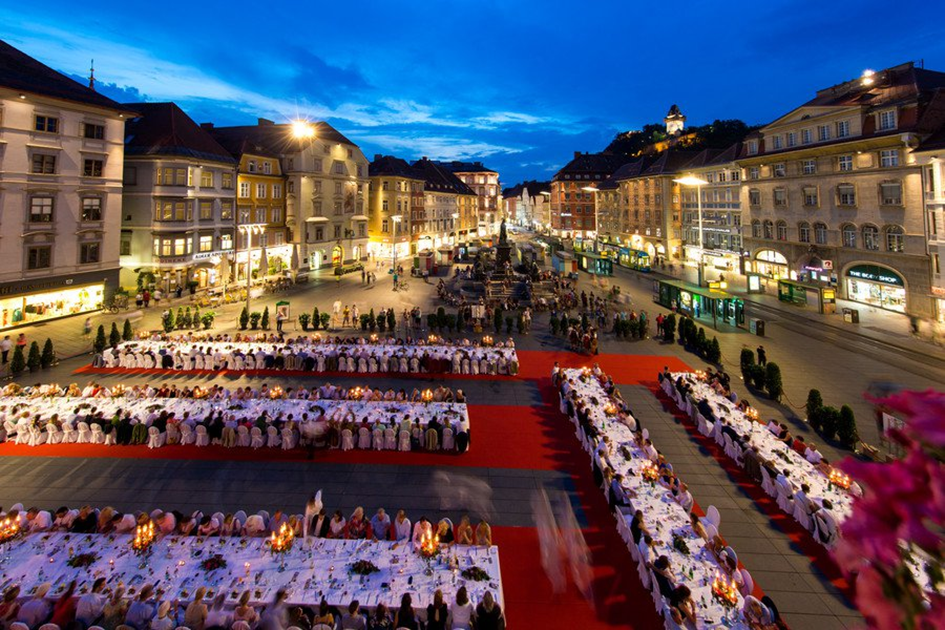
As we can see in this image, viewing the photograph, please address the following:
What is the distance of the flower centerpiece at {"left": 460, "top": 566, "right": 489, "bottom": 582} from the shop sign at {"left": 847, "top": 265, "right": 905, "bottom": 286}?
39.7 meters

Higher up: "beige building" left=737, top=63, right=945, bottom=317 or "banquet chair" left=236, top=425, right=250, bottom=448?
"beige building" left=737, top=63, right=945, bottom=317

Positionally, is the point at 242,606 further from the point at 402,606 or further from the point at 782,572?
the point at 782,572

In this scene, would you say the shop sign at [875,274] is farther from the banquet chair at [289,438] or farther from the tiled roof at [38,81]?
the tiled roof at [38,81]

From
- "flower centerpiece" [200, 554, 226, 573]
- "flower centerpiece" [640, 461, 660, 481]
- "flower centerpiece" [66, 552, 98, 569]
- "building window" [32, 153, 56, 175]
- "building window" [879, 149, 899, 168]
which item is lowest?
"flower centerpiece" [200, 554, 226, 573]

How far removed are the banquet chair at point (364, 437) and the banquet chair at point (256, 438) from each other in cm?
331

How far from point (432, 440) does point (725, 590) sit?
9.54 metres

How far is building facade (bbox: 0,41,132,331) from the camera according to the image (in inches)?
1195

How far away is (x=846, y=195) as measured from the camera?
38.3m

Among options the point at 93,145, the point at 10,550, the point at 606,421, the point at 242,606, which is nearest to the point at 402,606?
the point at 242,606

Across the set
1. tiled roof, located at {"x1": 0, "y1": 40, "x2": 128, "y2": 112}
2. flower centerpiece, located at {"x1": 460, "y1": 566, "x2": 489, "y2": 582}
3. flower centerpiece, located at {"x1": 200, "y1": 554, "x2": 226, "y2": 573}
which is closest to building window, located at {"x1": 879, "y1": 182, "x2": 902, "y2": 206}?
flower centerpiece, located at {"x1": 460, "y1": 566, "x2": 489, "y2": 582}

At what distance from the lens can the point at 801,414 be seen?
1925 cm

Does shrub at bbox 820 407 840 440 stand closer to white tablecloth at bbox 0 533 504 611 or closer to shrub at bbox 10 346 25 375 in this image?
white tablecloth at bbox 0 533 504 611

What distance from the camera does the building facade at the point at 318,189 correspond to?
56906 mm

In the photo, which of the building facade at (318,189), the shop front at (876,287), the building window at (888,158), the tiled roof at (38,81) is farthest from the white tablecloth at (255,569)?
the building facade at (318,189)
